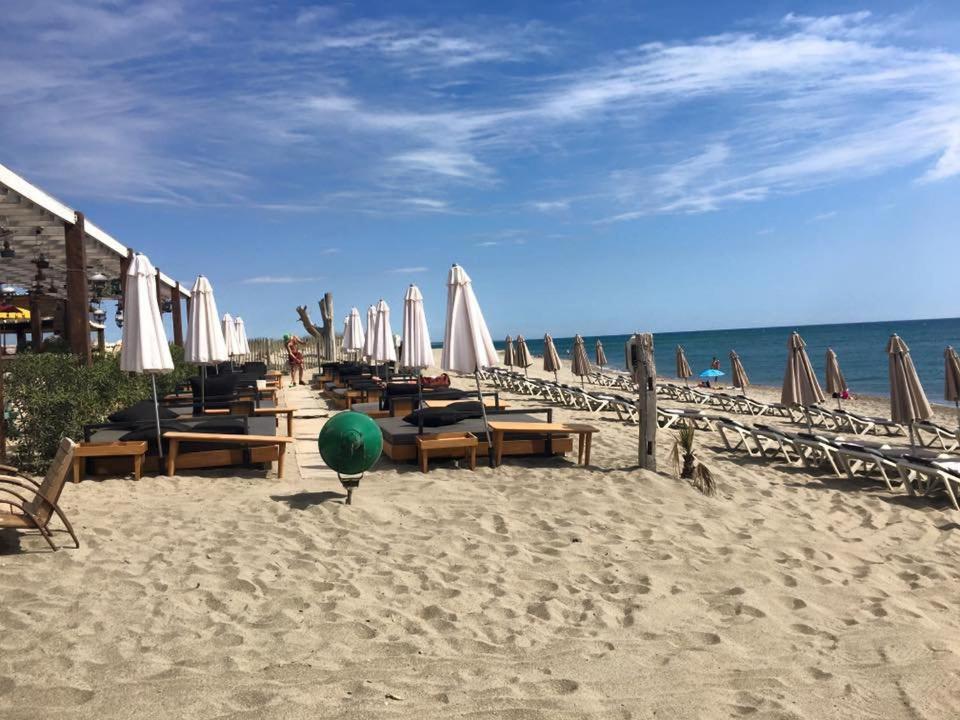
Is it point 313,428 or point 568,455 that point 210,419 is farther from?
point 568,455

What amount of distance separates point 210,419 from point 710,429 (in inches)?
298

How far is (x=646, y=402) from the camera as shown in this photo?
7355 mm

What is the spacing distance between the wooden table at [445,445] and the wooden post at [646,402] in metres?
1.72

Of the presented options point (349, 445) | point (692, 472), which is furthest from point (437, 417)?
point (692, 472)

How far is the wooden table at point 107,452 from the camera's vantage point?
6598 millimetres

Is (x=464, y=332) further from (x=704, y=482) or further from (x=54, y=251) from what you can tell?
(x=54, y=251)

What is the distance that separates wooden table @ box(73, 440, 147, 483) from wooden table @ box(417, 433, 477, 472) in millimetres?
2608

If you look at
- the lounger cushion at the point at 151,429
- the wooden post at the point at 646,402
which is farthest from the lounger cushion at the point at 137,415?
the wooden post at the point at 646,402

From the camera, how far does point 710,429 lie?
11562 millimetres

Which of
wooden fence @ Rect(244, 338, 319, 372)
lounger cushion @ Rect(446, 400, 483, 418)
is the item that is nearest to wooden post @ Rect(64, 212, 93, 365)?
lounger cushion @ Rect(446, 400, 483, 418)

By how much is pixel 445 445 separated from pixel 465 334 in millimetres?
1210

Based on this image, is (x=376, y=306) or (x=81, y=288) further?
(x=376, y=306)

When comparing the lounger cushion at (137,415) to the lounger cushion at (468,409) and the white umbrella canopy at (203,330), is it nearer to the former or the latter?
the white umbrella canopy at (203,330)

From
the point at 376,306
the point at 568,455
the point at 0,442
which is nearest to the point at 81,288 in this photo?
the point at 0,442
